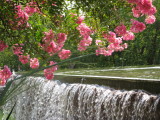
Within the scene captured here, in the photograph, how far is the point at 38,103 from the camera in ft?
26.6

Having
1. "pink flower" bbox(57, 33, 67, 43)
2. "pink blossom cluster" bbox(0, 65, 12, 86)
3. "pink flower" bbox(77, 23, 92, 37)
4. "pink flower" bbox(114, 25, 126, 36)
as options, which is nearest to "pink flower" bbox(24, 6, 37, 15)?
"pink flower" bbox(57, 33, 67, 43)

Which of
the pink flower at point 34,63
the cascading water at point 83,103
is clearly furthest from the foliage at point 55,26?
the cascading water at point 83,103

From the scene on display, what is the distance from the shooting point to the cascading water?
12.7 feet

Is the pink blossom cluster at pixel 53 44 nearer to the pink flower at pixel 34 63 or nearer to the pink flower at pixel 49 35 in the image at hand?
the pink flower at pixel 49 35

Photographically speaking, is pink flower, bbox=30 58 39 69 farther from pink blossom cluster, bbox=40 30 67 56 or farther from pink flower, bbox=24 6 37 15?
pink flower, bbox=24 6 37 15

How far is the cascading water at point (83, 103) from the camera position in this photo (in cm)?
386

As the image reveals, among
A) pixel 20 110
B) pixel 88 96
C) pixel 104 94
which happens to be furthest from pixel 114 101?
pixel 20 110

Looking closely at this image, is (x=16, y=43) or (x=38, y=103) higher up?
(x=16, y=43)

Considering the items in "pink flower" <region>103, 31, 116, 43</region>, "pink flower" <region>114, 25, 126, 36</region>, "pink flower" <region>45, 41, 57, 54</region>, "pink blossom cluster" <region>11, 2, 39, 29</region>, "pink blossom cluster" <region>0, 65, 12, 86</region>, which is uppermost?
"pink blossom cluster" <region>11, 2, 39, 29</region>

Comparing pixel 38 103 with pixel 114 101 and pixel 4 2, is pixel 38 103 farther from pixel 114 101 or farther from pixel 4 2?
pixel 4 2

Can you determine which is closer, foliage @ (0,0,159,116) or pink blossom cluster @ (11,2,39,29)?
foliage @ (0,0,159,116)

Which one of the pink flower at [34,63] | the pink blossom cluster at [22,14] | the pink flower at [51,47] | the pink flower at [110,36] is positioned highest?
the pink blossom cluster at [22,14]

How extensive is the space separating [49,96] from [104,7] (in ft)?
15.8

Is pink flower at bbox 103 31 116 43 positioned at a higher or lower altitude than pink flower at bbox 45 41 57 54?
higher
